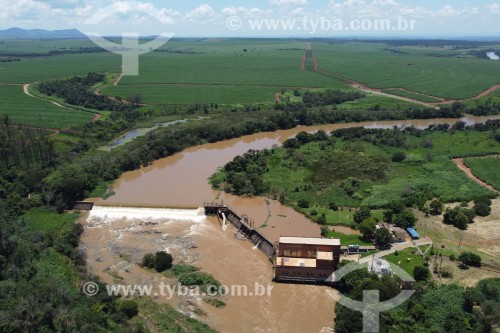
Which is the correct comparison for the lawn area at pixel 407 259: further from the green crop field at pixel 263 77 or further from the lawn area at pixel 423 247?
the green crop field at pixel 263 77

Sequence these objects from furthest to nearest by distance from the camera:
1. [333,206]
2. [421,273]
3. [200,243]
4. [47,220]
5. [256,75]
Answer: [256,75] < [333,206] < [47,220] < [200,243] < [421,273]

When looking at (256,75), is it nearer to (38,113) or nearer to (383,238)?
(38,113)

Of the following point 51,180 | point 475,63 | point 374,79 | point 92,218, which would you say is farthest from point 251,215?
point 475,63

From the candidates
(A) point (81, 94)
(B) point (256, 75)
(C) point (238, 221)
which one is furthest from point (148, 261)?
(B) point (256, 75)

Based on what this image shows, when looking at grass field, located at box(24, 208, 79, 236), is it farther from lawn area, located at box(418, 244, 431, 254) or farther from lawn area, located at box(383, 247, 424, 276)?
lawn area, located at box(418, 244, 431, 254)

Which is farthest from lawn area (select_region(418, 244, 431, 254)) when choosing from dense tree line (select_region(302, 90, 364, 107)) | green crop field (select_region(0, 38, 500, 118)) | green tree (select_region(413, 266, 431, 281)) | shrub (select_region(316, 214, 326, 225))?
dense tree line (select_region(302, 90, 364, 107))

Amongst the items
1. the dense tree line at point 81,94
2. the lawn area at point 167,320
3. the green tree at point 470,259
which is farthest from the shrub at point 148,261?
the dense tree line at point 81,94
